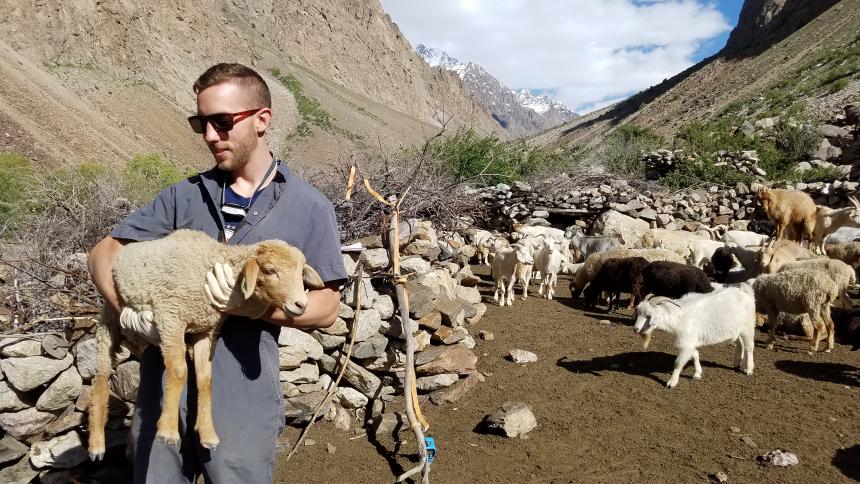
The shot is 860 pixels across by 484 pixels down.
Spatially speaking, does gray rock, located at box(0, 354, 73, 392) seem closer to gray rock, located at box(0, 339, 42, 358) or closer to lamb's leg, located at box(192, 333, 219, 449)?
gray rock, located at box(0, 339, 42, 358)

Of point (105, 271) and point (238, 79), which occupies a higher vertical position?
point (238, 79)

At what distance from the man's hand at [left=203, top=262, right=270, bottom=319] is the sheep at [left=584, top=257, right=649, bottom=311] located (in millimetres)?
8110

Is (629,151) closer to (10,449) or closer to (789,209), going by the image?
(789,209)

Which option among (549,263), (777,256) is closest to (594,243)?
(549,263)

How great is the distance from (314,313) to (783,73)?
44.5 m

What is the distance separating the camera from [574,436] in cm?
491

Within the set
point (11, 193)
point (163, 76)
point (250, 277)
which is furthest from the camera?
point (163, 76)

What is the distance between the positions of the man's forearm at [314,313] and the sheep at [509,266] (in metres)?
6.97

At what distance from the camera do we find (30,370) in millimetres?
4441

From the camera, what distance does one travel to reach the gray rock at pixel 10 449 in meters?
4.28

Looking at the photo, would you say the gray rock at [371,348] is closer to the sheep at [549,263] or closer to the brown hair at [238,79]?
the brown hair at [238,79]

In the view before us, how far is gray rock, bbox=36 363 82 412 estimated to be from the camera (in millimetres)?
4500

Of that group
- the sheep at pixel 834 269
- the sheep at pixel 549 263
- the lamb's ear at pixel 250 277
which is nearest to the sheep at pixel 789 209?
the sheep at pixel 834 269

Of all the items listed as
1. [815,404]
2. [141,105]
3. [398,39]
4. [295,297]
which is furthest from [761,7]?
[295,297]
